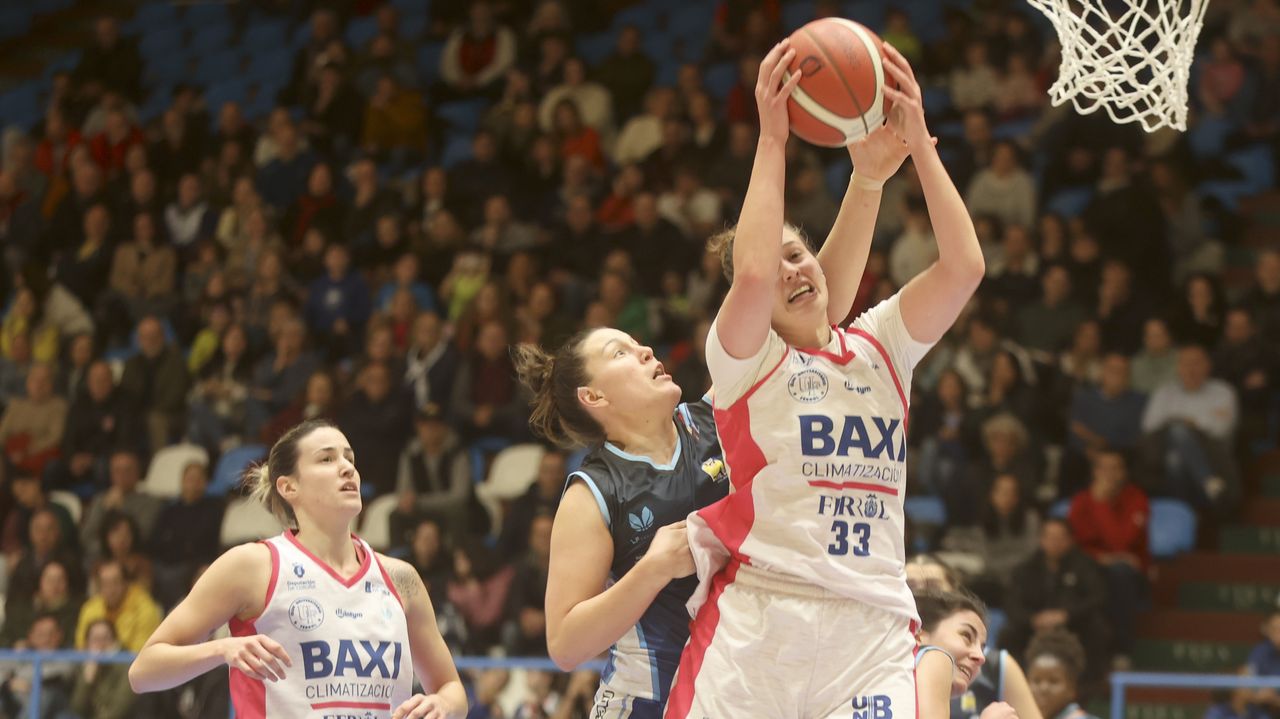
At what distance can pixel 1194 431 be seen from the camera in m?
9.07

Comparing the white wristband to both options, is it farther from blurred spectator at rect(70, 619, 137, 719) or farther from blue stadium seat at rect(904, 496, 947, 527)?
blue stadium seat at rect(904, 496, 947, 527)

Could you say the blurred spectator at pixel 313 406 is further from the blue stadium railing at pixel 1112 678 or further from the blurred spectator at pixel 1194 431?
the blurred spectator at pixel 1194 431

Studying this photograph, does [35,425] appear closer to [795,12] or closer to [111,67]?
[111,67]

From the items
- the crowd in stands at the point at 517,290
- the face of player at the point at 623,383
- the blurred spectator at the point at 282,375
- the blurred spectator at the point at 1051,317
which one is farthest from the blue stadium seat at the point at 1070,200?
the face of player at the point at 623,383

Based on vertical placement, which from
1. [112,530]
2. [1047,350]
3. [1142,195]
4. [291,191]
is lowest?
[112,530]

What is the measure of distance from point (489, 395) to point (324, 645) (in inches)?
249

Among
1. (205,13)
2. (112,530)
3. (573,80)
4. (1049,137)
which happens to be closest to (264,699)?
(112,530)

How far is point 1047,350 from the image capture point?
9.74m

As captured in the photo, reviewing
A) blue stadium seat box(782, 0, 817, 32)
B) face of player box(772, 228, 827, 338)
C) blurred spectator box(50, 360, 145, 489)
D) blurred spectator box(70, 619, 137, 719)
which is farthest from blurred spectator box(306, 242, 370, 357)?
face of player box(772, 228, 827, 338)

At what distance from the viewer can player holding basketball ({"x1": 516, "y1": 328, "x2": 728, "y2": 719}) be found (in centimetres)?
363

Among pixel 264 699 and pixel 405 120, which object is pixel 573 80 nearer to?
pixel 405 120

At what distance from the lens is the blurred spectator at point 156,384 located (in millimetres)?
11219

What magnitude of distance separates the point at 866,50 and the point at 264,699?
2.15 meters

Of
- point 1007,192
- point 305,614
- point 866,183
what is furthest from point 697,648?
point 1007,192
